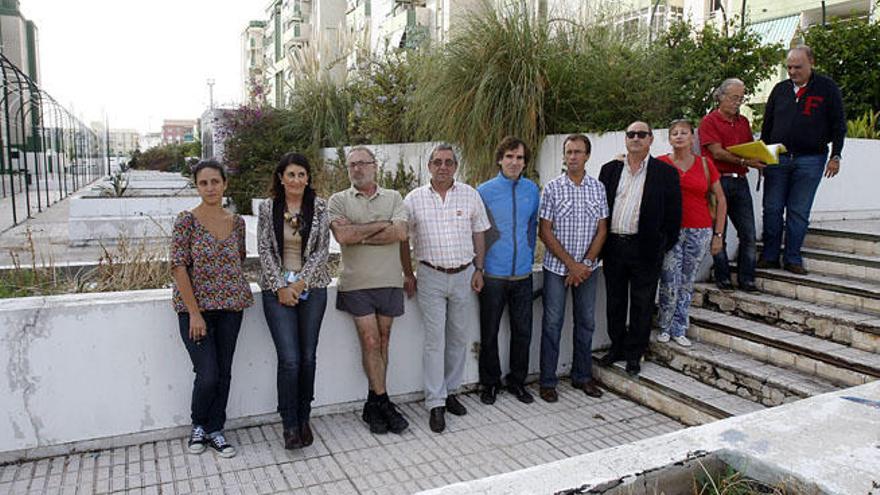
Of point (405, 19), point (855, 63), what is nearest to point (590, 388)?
point (855, 63)

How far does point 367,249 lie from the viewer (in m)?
4.07

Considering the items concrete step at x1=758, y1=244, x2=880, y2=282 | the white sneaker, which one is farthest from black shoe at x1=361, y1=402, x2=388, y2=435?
Answer: concrete step at x1=758, y1=244, x2=880, y2=282

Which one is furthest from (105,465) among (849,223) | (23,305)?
(849,223)

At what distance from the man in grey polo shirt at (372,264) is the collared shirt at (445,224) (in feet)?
0.63

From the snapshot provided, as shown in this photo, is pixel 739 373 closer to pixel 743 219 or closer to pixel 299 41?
pixel 743 219

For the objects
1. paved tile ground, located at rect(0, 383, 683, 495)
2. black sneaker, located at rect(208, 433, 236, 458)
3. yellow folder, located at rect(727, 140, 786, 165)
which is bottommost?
paved tile ground, located at rect(0, 383, 683, 495)

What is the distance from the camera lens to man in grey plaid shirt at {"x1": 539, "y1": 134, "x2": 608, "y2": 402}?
14.9ft

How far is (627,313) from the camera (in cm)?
517

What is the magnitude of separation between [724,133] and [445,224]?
2455 mm

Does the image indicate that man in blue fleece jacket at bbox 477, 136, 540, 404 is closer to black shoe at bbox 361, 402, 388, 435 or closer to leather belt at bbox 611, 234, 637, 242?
leather belt at bbox 611, 234, 637, 242

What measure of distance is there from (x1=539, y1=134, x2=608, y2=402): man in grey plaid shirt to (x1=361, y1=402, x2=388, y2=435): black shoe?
1253 millimetres

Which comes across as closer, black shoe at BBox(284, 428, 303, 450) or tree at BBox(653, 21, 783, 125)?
black shoe at BBox(284, 428, 303, 450)

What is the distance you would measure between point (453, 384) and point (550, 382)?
2.49ft

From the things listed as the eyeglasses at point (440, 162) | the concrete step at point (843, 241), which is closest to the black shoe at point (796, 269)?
the concrete step at point (843, 241)
